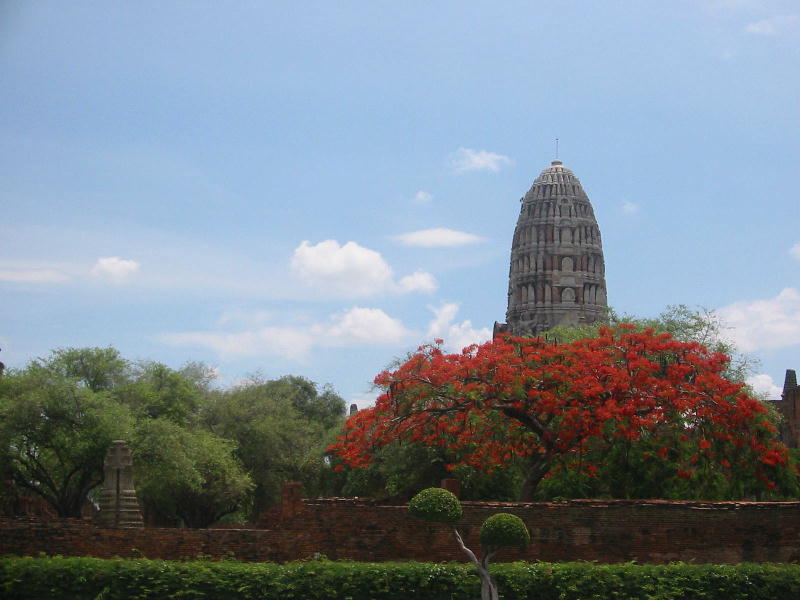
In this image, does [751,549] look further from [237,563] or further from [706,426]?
[237,563]

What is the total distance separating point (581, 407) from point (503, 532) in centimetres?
830

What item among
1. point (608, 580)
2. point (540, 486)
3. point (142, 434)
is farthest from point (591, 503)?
point (142, 434)

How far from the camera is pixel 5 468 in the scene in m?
35.3

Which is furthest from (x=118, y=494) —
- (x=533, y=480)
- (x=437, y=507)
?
(x=533, y=480)

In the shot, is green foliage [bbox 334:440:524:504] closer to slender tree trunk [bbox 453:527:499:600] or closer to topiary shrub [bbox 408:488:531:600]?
topiary shrub [bbox 408:488:531:600]

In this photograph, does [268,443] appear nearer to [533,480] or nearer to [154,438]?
[154,438]

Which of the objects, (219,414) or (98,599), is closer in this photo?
(98,599)

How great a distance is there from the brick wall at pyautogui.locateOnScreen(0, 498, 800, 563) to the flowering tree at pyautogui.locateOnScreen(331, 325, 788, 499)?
4854 millimetres

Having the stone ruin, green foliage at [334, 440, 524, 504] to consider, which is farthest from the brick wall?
Result: green foliage at [334, 440, 524, 504]

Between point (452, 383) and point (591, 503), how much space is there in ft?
23.3

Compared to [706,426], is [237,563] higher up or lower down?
lower down

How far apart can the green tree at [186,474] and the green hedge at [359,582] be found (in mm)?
17778

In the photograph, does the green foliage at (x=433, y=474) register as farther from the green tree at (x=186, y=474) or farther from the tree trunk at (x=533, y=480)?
the green tree at (x=186, y=474)

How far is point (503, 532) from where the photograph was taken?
749 inches
